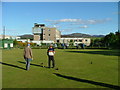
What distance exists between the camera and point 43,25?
10894 cm

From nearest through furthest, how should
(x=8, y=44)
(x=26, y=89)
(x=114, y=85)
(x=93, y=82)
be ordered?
(x=26, y=89) < (x=114, y=85) < (x=93, y=82) < (x=8, y=44)

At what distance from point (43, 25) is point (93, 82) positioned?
4047 inches

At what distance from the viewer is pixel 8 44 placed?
150 ft

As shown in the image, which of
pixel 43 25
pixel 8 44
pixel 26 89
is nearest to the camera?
pixel 26 89

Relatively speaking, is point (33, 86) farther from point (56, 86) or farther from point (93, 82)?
point (93, 82)

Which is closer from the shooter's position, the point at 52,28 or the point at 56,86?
the point at 56,86

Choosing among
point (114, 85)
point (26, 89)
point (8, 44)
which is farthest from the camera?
point (8, 44)

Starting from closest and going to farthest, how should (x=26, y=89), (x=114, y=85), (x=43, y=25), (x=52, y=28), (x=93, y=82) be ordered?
(x=26, y=89) < (x=114, y=85) < (x=93, y=82) < (x=52, y=28) < (x=43, y=25)

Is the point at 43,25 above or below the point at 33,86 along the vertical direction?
above

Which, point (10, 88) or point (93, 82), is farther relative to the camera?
point (93, 82)

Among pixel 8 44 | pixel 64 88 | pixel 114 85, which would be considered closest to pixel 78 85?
pixel 64 88

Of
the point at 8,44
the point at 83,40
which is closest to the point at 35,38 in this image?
the point at 83,40

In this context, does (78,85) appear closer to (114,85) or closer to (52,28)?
(114,85)

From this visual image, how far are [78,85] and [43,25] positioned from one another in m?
103
